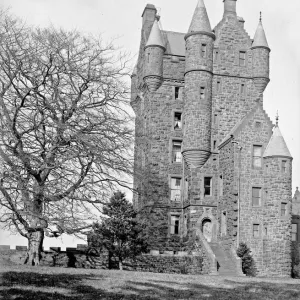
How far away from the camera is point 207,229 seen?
1704 inches

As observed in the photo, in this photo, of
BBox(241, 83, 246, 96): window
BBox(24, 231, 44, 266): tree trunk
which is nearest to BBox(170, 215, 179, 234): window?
BBox(241, 83, 246, 96): window

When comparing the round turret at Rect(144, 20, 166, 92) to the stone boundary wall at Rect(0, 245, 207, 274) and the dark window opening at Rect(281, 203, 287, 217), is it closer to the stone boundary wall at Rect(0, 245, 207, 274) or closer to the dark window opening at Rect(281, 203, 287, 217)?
the dark window opening at Rect(281, 203, 287, 217)

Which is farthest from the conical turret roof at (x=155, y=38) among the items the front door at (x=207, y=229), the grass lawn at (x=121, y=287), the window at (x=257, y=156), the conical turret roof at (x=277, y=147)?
the grass lawn at (x=121, y=287)

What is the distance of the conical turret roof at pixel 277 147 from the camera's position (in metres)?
40.9

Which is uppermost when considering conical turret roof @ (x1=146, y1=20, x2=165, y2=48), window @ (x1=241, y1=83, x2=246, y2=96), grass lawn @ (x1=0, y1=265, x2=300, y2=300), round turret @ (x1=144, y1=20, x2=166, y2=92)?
conical turret roof @ (x1=146, y1=20, x2=165, y2=48)

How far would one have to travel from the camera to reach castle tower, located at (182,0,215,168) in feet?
143

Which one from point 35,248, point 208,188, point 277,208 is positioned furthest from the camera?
point 208,188

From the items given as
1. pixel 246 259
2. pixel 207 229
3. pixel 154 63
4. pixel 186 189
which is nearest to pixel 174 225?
pixel 207 229

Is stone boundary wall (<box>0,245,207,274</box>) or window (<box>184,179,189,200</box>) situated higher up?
window (<box>184,179,189,200</box>)

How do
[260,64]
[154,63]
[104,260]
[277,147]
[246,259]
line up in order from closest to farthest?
[104,260] → [246,259] → [277,147] → [154,63] → [260,64]

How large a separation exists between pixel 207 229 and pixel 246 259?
4.84 meters

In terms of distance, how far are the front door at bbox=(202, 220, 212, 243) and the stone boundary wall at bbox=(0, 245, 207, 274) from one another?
3.64m

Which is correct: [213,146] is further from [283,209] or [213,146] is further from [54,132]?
[54,132]

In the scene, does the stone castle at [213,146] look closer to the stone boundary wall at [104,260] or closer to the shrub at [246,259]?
the shrub at [246,259]
